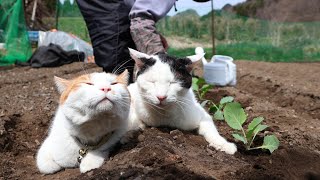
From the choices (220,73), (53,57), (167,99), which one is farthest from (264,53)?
(167,99)

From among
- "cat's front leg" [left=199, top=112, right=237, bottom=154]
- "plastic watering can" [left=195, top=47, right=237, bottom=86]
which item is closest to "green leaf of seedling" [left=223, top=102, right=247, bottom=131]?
"cat's front leg" [left=199, top=112, right=237, bottom=154]

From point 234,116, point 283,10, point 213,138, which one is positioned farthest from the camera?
point 283,10

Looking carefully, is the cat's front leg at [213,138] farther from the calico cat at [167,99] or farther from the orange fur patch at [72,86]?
the orange fur patch at [72,86]

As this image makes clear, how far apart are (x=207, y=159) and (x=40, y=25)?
16141mm

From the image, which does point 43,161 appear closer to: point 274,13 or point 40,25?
A: point 40,25

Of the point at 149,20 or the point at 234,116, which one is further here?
the point at 149,20

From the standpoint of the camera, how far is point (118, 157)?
2.50 meters

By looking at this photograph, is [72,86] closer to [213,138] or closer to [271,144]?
[213,138]

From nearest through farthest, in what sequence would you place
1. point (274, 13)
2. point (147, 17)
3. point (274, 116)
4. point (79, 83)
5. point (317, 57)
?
1. point (79, 83)
2. point (147, 17)
3. point (274, 116)
4. point (317, 57)
5. point (274, 13)

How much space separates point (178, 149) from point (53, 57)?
769 cm

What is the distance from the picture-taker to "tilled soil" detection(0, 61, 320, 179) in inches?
92.1

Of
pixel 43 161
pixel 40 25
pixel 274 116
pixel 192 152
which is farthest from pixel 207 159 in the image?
pixel 40 25

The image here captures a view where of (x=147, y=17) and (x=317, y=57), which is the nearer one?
(x=147, y=17)

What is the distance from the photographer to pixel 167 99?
9.05 ft
